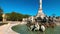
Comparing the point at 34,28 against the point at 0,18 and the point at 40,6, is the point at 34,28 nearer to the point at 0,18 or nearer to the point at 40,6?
the point at 40,6

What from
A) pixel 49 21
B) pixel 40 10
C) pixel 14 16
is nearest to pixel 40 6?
pixel 40 10

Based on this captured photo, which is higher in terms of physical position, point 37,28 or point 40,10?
point 40,10

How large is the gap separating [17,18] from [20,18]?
13.3ft

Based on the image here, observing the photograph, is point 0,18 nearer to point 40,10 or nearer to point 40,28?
point 40,10

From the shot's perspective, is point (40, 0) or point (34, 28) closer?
point (34, 28)

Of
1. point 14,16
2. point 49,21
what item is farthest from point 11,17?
point 49,21

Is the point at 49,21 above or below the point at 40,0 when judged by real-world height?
below

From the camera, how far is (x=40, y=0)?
65750 mm

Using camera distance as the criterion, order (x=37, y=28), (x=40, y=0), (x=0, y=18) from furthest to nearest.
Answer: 1. (x=0, y=18)
2. (x=40, y=0)
3. (x=37, y=28)

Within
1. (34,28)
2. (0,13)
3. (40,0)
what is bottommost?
(34,28)

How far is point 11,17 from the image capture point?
311ft

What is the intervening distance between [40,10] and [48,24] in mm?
20352

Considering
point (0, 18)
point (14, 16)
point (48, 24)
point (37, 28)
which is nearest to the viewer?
point (37, 28)

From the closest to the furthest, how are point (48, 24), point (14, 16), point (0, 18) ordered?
point (48, 24) → point (0, 18) → point (14, 16)
